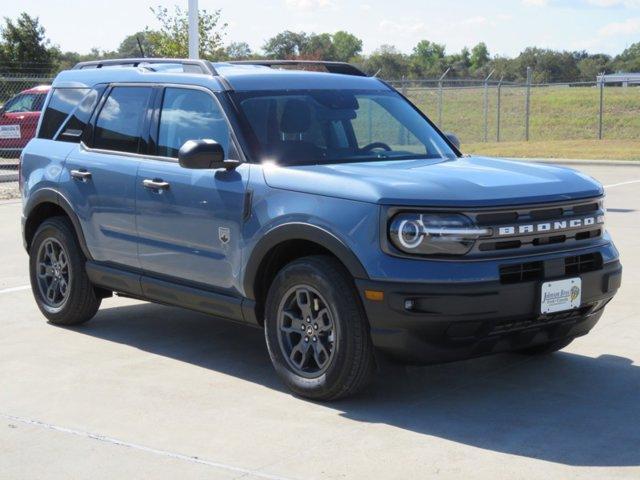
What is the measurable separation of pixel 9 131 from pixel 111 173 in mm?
18207

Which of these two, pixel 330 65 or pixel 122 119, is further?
pixel 330 65

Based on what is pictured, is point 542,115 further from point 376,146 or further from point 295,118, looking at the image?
point 295,118

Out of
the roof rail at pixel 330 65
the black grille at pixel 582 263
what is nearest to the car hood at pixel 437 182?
the black grille at pixel 582 263

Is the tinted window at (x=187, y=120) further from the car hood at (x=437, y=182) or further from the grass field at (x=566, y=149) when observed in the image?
the grass field at (x=566, y=149)

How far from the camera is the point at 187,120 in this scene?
704 cm

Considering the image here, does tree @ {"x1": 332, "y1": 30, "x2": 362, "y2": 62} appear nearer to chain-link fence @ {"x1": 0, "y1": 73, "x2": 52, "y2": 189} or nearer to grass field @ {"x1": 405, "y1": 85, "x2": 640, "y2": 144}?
grass field @ {"x1": 405, "y1": 85, "x2": 640, "y2": 144}

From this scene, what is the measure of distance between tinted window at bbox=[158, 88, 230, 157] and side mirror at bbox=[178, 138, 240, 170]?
225mm

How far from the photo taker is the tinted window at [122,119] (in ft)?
24.2

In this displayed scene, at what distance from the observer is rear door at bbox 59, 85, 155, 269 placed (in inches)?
287

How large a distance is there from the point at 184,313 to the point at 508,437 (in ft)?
12.3

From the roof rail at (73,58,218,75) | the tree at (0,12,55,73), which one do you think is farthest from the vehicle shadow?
the tree at (0,12,55,73)

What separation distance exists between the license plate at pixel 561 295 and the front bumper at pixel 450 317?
→ 4 centimetres

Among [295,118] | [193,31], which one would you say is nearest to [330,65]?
[295,118]

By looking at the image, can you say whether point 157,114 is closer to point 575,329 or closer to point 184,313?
point 184,313
